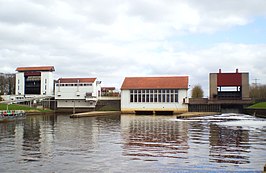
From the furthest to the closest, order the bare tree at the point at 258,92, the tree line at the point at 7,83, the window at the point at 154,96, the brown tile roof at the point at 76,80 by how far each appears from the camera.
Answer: the bare tree at the point at 258,92
the tree line at the point at 7,83
the brown tile roof at the point at 76,80
the window at the point at 154,96

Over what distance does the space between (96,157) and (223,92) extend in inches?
2139

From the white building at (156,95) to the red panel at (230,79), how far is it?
22.3ft

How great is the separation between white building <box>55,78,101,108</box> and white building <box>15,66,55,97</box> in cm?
241

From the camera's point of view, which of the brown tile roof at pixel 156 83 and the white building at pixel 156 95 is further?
the brown tile roof at pixel 156 83

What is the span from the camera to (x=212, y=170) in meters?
10.1

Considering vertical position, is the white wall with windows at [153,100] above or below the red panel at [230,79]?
→ below

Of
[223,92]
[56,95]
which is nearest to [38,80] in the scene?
[56,95]

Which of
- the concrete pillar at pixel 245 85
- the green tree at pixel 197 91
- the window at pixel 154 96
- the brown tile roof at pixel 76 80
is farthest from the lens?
the green tree at pixel 197 91

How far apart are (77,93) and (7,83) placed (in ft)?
85.1

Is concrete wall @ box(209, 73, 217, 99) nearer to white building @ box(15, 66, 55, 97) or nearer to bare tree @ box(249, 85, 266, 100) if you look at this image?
bare tree @ box(249, 85, 266, 100)

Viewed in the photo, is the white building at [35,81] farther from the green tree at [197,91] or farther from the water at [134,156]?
the water at [134,156]

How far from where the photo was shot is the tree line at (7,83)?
78925 mm

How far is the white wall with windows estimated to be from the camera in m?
59.9

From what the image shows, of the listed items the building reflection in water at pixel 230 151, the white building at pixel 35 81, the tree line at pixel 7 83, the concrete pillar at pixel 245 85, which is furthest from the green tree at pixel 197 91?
the building reflection in water at pixel 230 151
